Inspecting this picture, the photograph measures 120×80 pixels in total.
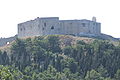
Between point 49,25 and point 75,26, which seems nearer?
point 49,25

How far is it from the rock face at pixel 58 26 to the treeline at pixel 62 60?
29.7 ft


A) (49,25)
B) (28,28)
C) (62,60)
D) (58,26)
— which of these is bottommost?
(62,60)

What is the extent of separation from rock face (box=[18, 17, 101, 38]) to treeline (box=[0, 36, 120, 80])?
9.06 meters

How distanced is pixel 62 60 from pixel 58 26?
69.9 ft

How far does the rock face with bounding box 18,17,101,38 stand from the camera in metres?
142

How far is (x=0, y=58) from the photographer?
12612 cm

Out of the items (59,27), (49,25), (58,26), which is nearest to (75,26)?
(59,27)

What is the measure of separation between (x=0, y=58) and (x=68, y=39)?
18132 mm

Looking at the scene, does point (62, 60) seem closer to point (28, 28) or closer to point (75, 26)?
point (75, 26)

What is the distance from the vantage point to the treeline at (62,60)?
114125mm

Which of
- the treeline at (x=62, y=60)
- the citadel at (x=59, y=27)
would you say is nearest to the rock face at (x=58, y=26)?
the citadel at (x=59, y=27)

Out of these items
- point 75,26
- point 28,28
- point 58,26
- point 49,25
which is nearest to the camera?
point 58,26

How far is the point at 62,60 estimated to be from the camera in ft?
401

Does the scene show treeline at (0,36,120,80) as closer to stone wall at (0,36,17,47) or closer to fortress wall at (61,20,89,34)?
fortress wall at (61,20,89,34)
